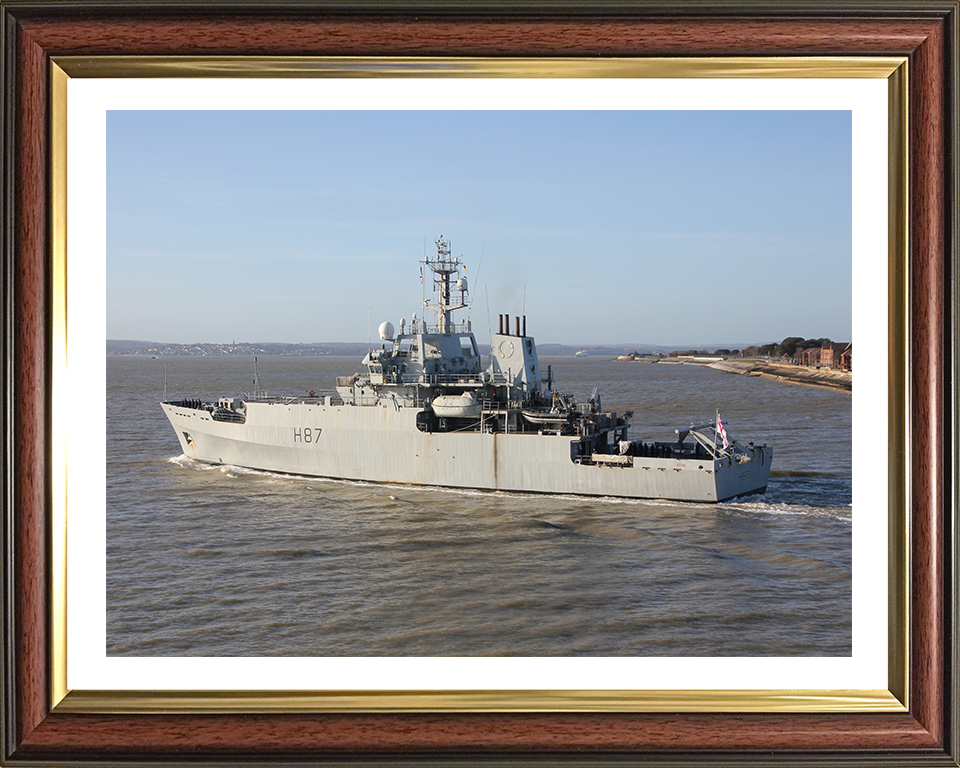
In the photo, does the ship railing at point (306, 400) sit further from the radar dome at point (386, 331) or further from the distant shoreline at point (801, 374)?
the distant shoreline at point (801, 374)

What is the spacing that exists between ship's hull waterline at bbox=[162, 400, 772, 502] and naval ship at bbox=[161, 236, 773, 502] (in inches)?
1.0

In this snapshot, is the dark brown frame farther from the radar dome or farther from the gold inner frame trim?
the radar dome

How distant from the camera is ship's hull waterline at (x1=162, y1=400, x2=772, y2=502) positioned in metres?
16.2

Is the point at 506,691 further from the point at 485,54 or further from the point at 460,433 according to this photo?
the point at 460,433

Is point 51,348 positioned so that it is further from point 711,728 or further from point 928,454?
point 928,454

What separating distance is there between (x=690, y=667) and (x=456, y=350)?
57.4ft

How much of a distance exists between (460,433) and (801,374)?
10.0 m

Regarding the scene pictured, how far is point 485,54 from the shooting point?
130 inches

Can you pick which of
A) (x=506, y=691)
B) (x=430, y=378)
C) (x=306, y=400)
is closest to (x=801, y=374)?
(x=506, y=691)

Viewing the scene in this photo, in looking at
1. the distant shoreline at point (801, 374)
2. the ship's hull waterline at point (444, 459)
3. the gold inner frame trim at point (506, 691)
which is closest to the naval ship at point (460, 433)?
the ship's hull waterline at point (444, 459)

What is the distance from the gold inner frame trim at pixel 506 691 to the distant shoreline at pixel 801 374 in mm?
755

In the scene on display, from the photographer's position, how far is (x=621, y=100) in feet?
11.7

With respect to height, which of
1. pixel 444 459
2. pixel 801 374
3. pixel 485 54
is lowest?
pixel 444 459

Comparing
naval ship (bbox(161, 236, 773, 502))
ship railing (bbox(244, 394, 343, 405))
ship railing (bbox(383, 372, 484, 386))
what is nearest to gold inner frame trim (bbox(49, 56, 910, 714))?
naval ship (bbox(161, 236, 773, 502))
